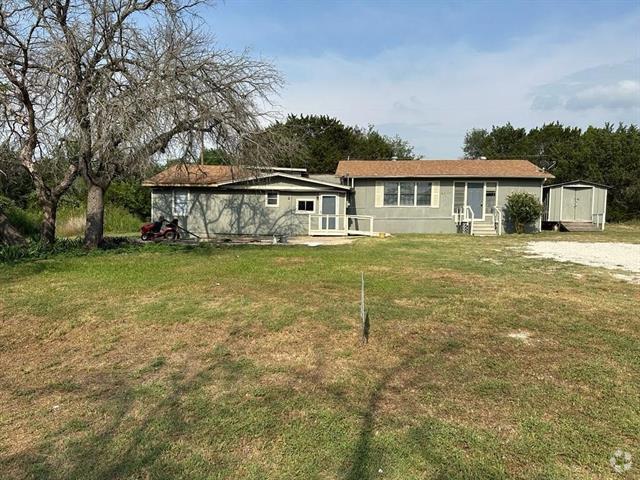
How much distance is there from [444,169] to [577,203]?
21.9ft

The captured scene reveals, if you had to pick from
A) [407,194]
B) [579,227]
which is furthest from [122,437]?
[579,227]

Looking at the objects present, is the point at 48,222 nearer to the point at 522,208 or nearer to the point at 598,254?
the point at 598,254

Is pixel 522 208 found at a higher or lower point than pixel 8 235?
higher

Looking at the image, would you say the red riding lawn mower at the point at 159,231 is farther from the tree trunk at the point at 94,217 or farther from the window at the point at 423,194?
the window at the point at 423,194

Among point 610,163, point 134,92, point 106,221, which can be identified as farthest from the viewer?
point 610,163

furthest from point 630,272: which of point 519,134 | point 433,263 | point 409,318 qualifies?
point 519,134

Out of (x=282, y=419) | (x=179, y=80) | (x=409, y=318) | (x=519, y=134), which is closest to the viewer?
(x=282, y=419)

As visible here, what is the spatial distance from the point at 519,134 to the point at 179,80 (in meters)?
40.2

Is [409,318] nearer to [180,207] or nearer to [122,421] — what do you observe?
[122,421]

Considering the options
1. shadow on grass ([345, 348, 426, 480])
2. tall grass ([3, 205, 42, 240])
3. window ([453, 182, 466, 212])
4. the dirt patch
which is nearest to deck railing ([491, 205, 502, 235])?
window ([453, 182, 466, 212])

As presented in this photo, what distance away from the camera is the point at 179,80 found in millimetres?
10297

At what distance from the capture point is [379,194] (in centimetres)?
1980

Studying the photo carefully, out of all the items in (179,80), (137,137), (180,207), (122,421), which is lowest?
(122,421)

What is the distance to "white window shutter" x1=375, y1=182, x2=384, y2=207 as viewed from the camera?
64.8 feet
